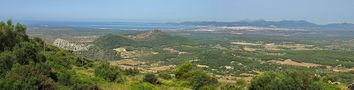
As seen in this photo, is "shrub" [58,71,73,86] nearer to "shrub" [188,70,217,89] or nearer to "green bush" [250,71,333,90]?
"green bush" [250,71,333,90]

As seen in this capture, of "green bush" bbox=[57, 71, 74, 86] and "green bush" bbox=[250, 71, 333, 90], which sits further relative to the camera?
"green bush" bbox=[250, 71, 333, 90]

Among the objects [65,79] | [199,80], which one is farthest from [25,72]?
[199,80]

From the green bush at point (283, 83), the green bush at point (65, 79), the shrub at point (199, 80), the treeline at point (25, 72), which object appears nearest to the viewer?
the treeline at point (25, 72)

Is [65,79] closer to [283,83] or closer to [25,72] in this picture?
[25,72]

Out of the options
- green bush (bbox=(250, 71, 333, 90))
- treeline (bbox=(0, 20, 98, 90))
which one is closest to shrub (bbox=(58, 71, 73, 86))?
treeline (bbox=(0, 20, 98, 90))

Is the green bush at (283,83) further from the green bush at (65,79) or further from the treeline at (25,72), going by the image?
the green bush at (65,79)

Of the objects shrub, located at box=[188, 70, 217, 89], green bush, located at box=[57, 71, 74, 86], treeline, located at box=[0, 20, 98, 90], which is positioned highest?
treeline, located at box=[0, 20, 98, 90]

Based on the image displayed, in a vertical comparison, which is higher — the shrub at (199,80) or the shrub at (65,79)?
the shrub at (65,79)

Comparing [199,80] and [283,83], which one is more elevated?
[283,83]

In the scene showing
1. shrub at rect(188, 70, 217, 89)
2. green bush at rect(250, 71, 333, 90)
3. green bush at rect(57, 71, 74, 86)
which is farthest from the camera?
shrub at rect(188, 70, 217, 89)

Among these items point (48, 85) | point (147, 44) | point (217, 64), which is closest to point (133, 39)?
point (147, 44)

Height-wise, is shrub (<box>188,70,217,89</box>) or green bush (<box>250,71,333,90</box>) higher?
green bush (<box>250,71,333,90</box>)

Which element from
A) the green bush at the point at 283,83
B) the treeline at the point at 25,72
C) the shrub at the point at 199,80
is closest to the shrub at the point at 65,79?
the treeline at the point at 25,72

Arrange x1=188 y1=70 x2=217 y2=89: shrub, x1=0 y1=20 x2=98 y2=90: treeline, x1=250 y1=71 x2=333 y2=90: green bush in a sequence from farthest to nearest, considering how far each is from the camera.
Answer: x1=188 y1=70 x2=217 y2=89: shrub, x1=250 y1=71 x2=333 y2=90: green bush, x1=0 y1=20 x2=98 y2=90: treeline
